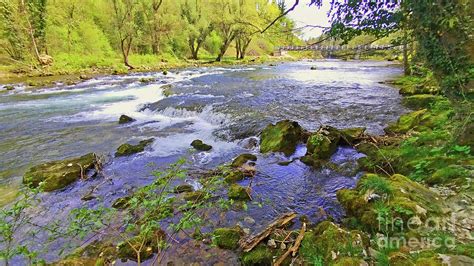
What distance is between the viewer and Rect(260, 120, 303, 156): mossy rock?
724cm

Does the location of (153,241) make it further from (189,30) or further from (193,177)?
(189,30)

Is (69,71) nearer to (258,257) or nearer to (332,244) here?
(258,257)

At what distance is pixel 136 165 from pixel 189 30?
34959 mm

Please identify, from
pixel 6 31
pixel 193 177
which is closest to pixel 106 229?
pixel 193 177

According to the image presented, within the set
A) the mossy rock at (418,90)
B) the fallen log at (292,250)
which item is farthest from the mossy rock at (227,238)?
the mossy rock at (418,90)

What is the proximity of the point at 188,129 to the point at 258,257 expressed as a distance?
23.2 ft

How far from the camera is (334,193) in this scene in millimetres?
5098

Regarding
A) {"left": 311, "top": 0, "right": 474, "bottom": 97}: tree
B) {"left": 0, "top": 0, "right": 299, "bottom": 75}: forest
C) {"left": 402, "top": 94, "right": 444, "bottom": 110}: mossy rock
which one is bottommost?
{"left": 402, "top": 94, "right": 444, "bottom": 110}: mossy rock

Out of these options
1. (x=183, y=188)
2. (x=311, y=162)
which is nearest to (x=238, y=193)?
(x=183, y=188)

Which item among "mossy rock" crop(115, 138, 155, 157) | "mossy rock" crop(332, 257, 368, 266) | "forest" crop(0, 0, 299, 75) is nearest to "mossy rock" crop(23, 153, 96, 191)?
"mossy rock" crop(115, 138, 155, 157)

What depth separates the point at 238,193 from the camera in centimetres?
514

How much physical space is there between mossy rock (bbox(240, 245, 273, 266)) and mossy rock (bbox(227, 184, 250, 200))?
160cm

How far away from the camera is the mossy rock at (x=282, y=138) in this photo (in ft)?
23.8

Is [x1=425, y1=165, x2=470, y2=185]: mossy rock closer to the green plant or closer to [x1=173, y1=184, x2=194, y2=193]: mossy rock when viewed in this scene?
[x1=173, y1=184, x2=194, y2=193]: mossy rock
